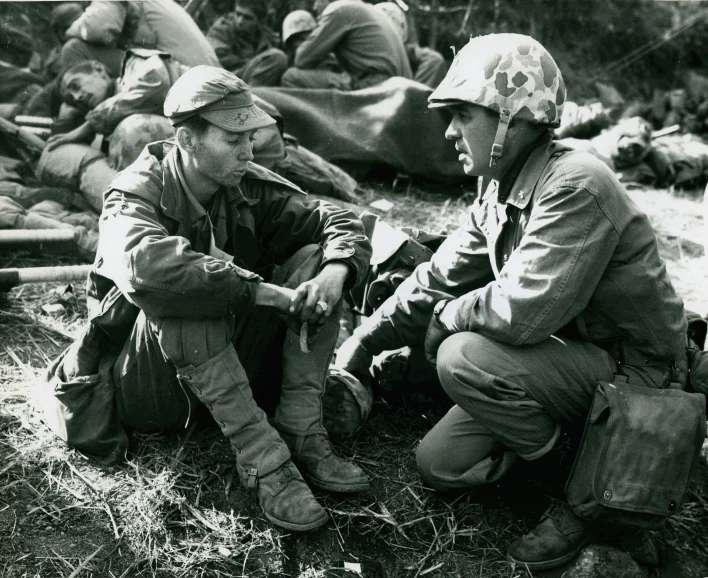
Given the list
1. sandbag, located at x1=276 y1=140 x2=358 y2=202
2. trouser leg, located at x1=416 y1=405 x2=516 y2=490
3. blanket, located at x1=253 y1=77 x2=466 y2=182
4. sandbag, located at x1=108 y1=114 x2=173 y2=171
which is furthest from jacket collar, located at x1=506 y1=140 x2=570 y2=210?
blanket, located at x1=253 y1=77 x2=466 y2=182

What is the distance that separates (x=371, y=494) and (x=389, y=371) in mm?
767

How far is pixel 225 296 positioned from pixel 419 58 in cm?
668

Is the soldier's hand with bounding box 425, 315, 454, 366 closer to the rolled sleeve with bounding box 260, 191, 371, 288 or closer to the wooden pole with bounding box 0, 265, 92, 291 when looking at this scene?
the rolled sleeve with bounding box 260, 191, 371, 288

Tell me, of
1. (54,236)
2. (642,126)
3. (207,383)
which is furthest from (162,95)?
(642,126)

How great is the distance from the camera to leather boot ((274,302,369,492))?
142 inches

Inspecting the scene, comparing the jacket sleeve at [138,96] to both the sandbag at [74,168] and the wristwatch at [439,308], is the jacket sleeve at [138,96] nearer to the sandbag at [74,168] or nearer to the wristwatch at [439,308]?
the sandbag at [74,168]

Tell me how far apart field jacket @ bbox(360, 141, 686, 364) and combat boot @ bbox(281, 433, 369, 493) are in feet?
2.56

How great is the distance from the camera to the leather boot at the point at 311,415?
11.8 feet

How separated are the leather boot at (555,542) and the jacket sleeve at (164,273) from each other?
5.05 ft

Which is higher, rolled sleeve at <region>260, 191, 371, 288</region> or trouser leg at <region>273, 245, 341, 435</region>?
rolled sleeve at <region>260, 191, 371, 288</region>

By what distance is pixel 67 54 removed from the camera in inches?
267

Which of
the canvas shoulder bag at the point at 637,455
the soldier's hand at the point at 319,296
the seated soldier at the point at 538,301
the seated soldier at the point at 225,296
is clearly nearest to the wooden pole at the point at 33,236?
the seated soldier at the point at 225,296

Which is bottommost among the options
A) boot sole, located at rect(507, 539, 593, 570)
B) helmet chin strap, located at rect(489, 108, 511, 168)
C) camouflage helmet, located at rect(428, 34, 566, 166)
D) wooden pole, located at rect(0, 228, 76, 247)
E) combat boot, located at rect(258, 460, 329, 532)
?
wooden pole, located at rect(0, 228, 76, 247)

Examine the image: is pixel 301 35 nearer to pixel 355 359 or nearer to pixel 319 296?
pixel 355 359
